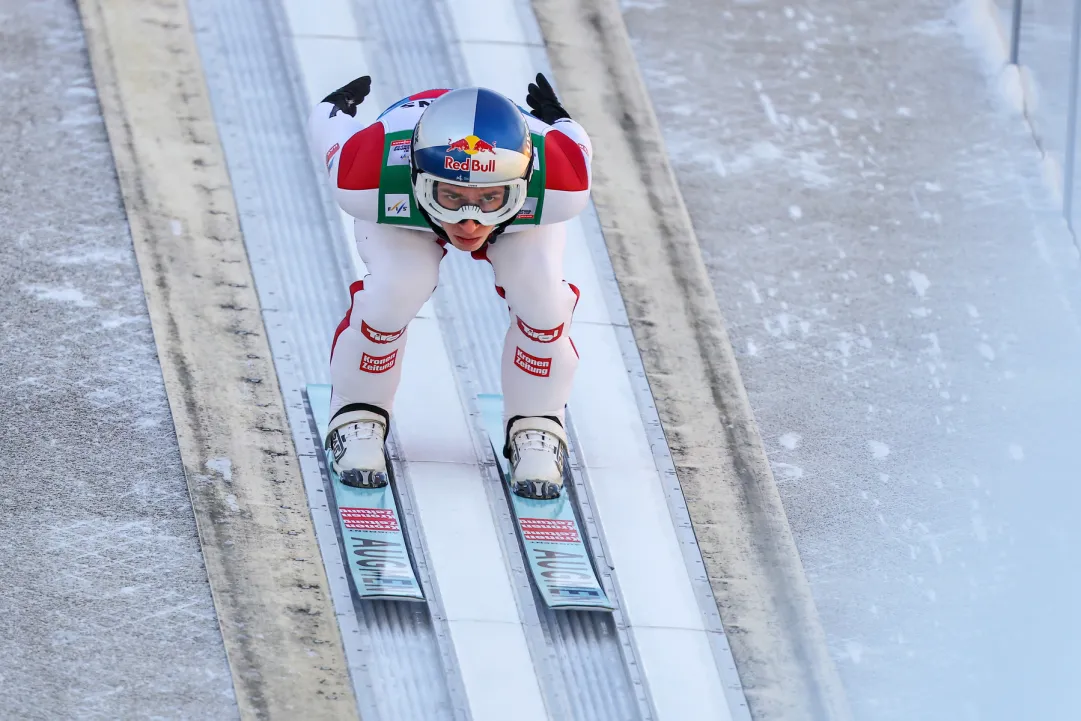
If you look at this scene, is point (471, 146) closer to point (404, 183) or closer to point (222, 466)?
point (404, 183)

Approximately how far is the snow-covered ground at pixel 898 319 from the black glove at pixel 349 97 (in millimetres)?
1666

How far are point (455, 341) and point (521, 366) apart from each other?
29.1 inches

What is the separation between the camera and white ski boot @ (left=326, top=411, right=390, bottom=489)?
16.3 ft

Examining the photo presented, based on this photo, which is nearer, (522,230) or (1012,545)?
(522,230)

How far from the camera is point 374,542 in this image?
192 inches

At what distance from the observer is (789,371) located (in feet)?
18.7

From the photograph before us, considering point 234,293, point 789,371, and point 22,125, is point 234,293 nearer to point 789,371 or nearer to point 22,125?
point 22,125

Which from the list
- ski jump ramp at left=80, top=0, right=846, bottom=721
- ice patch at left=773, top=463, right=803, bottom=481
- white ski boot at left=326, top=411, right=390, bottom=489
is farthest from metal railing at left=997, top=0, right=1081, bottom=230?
white ski boot at left=326, top=411, right=390, bottom=489

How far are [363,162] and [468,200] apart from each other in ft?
1.16

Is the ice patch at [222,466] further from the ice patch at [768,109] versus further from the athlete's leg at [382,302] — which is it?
the ice patch at [768,109]


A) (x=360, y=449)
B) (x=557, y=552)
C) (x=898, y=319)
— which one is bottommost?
(x=557, y=552)

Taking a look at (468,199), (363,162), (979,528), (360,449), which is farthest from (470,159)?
(979,528)

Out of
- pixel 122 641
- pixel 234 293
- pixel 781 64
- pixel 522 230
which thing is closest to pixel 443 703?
pixel 122 641

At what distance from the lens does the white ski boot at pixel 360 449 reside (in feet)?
16.3
